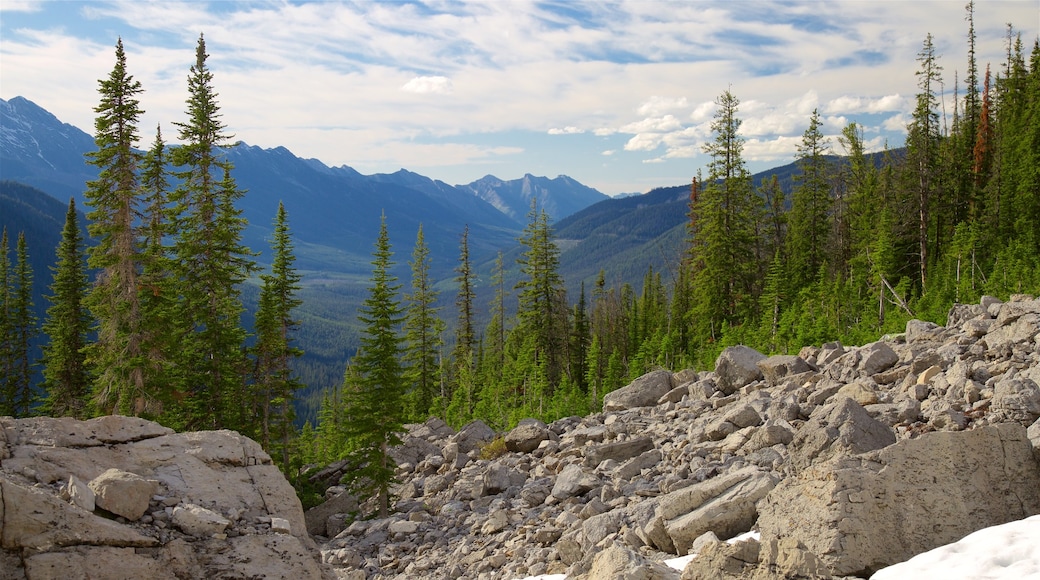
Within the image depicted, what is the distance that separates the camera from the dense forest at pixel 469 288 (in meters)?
23.3

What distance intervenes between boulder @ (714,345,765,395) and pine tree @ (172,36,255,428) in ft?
62.6

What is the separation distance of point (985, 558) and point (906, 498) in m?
1.10

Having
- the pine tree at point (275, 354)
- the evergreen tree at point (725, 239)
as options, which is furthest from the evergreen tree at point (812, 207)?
the pine tree at point (275, 354)

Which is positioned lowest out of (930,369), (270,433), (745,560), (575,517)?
(270,433)

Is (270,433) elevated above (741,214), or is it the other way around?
(741,214)

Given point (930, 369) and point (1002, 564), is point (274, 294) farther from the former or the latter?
point (1002, 564)

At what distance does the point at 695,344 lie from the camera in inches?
1714

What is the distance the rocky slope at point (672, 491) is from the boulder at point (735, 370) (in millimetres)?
1081

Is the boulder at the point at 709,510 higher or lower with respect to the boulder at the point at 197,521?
lower

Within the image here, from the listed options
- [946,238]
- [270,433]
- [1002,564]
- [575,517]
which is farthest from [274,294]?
[946,238]

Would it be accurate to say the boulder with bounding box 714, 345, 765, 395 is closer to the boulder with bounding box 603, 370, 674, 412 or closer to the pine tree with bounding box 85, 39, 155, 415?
the boulder with bounding box 603, 370, 674, 412

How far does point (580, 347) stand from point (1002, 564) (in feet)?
143

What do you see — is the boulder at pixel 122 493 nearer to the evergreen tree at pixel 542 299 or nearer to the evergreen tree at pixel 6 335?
the evergreen tree at pixel 542 299

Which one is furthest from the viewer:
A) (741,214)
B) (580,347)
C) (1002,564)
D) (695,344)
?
(580,347)
